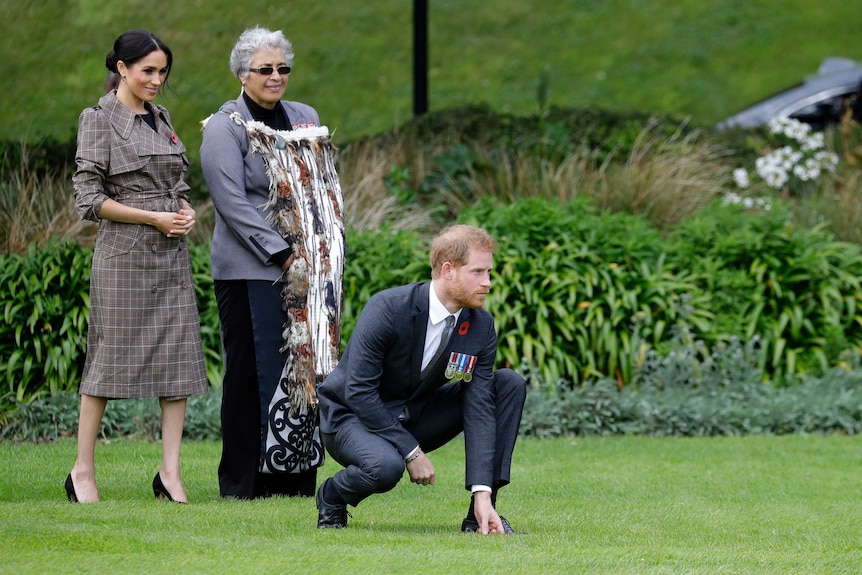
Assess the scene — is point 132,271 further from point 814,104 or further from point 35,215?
point 814,104

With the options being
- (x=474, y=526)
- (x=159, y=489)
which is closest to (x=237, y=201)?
(x=159, y=489)

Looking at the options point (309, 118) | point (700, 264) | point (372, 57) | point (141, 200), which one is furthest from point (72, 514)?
point (372, 57)

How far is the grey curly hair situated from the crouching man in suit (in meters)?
1.30

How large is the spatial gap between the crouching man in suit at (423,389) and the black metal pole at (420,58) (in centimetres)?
776

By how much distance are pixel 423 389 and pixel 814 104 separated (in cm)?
1106

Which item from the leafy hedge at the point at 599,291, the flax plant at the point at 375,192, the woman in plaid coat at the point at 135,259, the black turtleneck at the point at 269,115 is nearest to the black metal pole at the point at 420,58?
the flax plant at the point at 375,192

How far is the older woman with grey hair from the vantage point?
4.98 m

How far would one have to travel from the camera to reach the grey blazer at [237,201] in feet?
16.3

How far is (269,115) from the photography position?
5.17 meters

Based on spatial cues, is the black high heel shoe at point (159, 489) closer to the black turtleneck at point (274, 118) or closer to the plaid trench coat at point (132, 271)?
the plaid trench coat at point (132, 271)

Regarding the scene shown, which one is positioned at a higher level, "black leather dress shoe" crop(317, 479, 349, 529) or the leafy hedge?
the leafy hedge

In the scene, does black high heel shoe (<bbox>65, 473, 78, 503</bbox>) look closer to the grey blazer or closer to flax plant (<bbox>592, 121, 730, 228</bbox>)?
the grey blazer

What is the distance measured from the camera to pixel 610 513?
5.09m

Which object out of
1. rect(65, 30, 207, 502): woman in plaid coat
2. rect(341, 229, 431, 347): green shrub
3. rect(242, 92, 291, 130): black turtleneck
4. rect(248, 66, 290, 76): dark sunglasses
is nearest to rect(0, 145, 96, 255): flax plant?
rect(341, 229, 431, 347): green shrub
